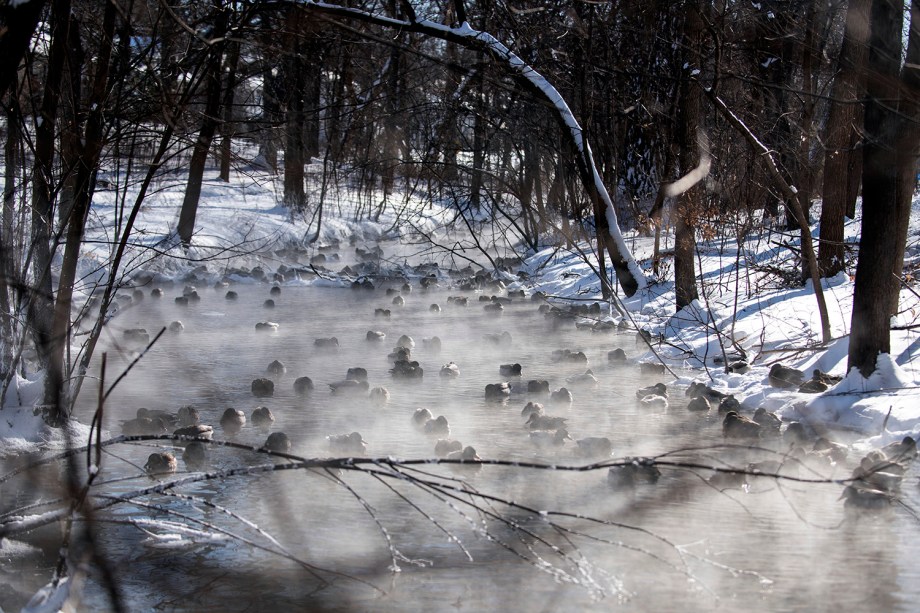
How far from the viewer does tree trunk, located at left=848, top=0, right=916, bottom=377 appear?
571 cm

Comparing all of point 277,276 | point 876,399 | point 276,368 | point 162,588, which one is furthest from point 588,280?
point 162,588

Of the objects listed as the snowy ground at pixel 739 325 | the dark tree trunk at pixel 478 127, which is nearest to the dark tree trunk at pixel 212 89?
the snowy ground at pixel 739 325

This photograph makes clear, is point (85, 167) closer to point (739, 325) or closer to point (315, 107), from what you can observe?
point (315, 107)

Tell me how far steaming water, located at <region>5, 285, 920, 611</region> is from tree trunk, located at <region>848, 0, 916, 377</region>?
126 centimetres

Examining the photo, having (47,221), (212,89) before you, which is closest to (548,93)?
(212,89)

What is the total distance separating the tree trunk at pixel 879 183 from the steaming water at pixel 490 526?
1258 millimetres

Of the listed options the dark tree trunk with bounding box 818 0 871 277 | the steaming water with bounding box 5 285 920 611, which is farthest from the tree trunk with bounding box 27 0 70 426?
the dark tree trunk with bounding box 818 0 871 277

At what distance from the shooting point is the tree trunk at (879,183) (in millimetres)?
5711

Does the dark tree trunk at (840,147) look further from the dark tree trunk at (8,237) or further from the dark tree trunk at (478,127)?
the dark tree trunk at (8,237)

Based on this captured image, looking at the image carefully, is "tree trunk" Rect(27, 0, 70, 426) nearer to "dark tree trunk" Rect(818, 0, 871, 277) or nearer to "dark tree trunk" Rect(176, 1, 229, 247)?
"dark tree trunk" Rect(176, 1, 229, 247)

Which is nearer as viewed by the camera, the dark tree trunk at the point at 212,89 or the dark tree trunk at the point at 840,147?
the dark tree trunk at the point at 212,89

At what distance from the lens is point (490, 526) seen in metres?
4.10

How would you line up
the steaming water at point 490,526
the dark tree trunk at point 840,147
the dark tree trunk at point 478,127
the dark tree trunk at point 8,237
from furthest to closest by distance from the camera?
the dark tree trunk at point 478,127
the dark tree trunk at point 840,147
the dark tree trunk at point 8,237
the steaming water at point 490,526

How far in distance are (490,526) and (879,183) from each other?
3495 mm
